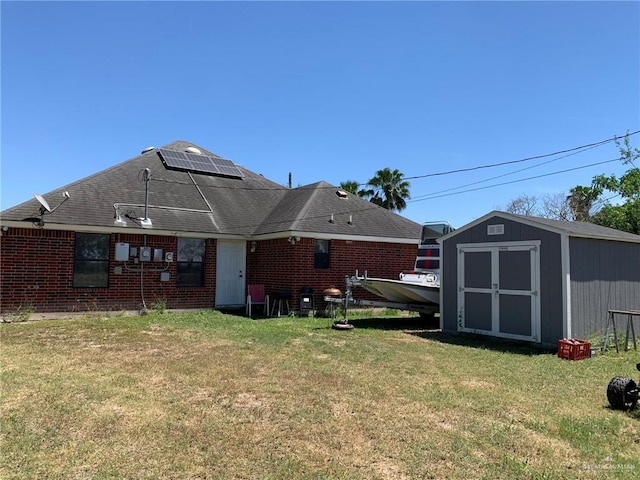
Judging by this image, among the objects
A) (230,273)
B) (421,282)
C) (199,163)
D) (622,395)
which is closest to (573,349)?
(622,395)

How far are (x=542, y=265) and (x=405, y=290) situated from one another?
3475 millimetres

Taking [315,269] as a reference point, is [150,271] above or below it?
below

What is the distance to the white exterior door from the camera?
50.4 feet

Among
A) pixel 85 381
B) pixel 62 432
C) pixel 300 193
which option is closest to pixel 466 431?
pixel 62 432

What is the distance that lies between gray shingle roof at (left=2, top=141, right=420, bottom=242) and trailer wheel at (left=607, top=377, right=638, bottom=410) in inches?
382

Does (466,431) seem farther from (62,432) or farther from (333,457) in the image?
(62,432)

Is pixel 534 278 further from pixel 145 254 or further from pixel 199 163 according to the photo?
pixel 199 163

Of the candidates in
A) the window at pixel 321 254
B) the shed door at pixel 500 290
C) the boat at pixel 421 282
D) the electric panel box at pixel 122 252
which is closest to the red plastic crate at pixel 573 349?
the shed door at pixel 500 290

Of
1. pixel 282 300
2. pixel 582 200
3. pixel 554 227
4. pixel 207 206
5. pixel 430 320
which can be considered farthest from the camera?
pixel 582 200

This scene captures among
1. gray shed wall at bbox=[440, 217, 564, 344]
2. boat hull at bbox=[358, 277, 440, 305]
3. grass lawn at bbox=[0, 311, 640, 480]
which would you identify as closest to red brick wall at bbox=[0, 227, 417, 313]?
boat hull at bbox=[358, 277, 440, 305]

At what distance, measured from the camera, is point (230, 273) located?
15664 millimetres

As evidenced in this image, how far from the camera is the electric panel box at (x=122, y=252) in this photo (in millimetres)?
13154

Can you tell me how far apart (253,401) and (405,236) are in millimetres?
11695

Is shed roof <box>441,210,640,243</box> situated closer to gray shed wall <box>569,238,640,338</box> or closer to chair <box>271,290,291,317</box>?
gray shed wall <box>569,238,640,338</box>
